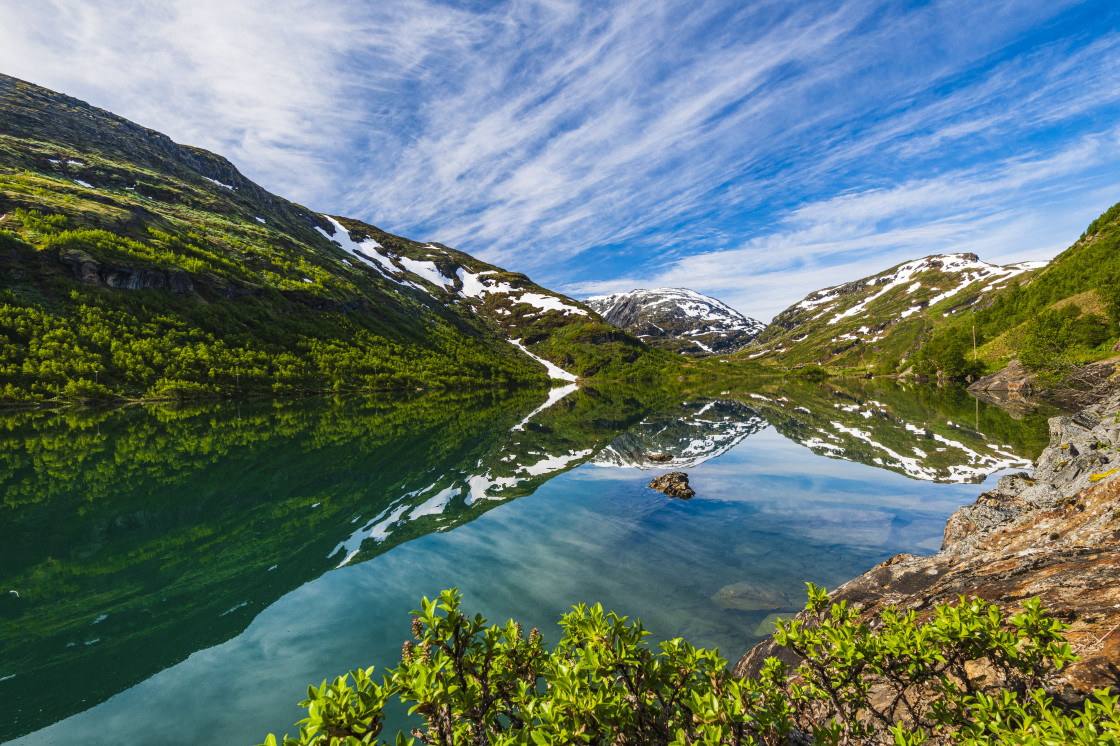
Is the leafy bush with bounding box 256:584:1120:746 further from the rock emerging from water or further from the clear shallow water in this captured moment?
the rock emerging from water

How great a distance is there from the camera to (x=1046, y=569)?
25.3 ft

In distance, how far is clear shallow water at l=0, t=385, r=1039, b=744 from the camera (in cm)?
1040

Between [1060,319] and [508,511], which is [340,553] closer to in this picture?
[508,511]

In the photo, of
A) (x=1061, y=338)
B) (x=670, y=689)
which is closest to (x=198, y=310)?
(x=670, y=689)

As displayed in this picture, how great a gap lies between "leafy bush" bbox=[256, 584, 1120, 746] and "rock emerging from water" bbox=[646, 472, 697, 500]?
20.2 meters

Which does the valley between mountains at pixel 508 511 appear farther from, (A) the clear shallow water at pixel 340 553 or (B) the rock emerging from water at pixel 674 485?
(B) the rock emerging from water at pixel 674 485

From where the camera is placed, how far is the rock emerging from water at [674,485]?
25.6 meters

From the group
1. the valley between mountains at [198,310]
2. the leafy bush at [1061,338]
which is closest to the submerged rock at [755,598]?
the valley between mountains at [198,310]

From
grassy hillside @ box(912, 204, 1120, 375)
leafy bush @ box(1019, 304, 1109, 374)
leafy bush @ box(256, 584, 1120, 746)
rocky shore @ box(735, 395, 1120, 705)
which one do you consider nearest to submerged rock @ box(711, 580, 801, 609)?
rocky shore @ box(735, 395, 1120, 705)

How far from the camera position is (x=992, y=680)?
570cm

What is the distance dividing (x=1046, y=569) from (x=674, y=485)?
19.2 meters

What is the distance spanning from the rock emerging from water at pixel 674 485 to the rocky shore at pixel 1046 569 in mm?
12334

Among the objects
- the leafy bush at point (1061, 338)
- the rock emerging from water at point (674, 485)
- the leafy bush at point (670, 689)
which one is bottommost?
the rock emerging from water at point (674, 485)

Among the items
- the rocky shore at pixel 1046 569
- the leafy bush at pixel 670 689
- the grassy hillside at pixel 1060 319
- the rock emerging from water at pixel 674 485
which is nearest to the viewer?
the leafy bush at pixel 670 689
